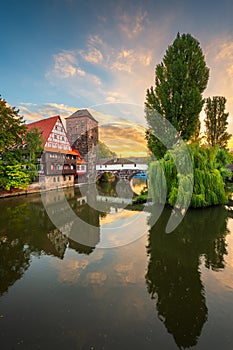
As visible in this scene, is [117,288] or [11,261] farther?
[11,261]

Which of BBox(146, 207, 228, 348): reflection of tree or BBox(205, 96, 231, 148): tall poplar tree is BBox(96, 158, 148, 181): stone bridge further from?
BBox(146, 207, 228, 348): reflection of tree

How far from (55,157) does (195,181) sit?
21.8 metres

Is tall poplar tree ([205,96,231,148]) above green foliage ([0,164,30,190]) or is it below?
above

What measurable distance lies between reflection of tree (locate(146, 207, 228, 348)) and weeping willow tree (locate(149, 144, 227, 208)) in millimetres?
2081

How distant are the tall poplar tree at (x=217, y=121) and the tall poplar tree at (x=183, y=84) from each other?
15419 mm

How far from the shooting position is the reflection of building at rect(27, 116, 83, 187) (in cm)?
2642

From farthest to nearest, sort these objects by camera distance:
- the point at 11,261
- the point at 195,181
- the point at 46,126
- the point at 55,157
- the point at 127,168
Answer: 1. the point at 127,168
2. the point at 46,126
3. the point at 55,157
4. the point at 195,181
5. the point at 11,261

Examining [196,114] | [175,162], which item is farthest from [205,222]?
[196,114]

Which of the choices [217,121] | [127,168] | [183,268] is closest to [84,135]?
[127,168]

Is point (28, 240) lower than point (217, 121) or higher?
lower

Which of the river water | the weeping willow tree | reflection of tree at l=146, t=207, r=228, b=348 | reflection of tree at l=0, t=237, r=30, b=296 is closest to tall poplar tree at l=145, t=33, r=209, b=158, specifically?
the weeping willow tree

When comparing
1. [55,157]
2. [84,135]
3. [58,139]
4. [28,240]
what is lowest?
[28,240]

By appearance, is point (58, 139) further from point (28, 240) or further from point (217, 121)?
point (217, 121)

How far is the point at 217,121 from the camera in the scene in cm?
3128
